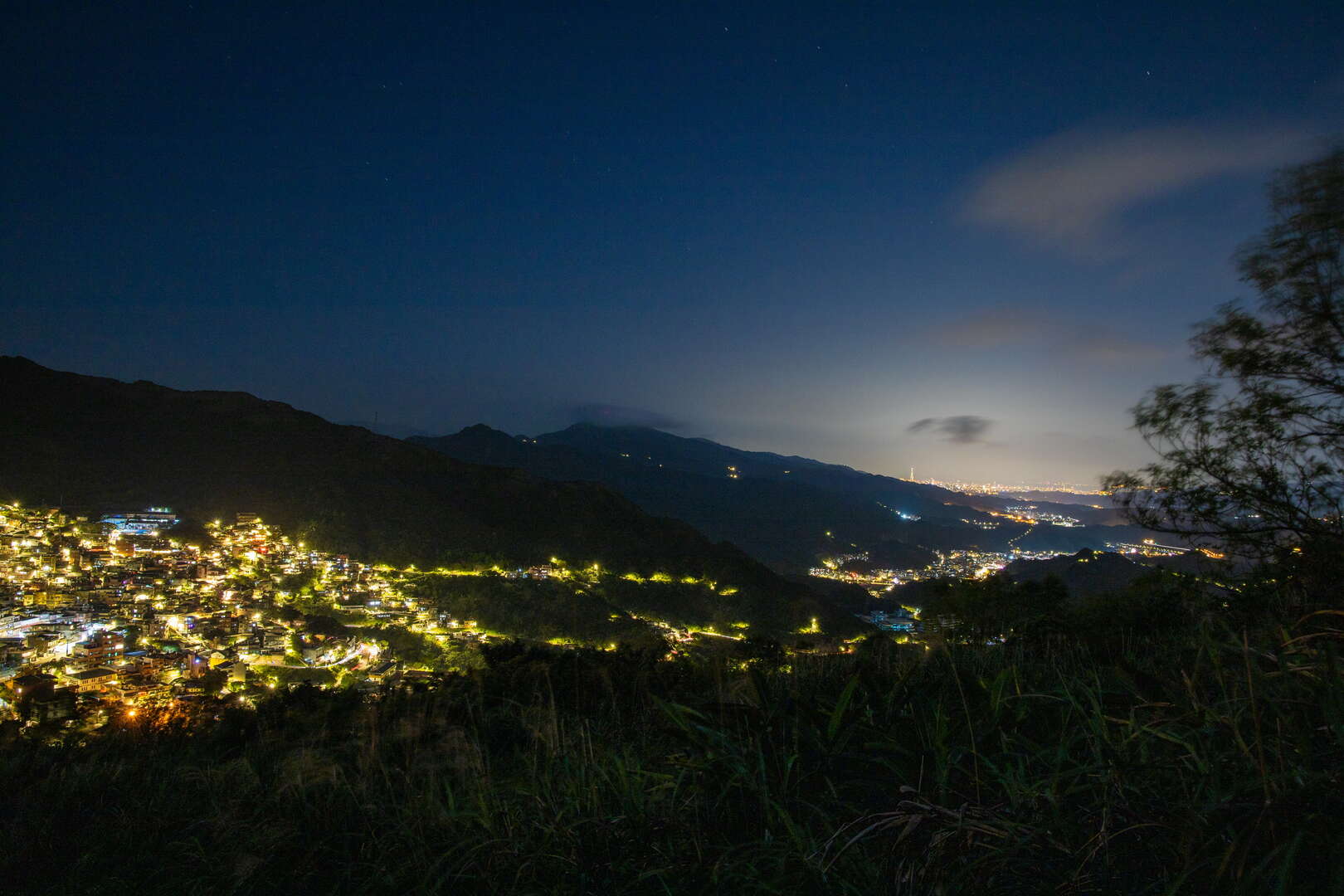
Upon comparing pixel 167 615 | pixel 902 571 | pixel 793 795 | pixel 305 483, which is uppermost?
pixel 793 795

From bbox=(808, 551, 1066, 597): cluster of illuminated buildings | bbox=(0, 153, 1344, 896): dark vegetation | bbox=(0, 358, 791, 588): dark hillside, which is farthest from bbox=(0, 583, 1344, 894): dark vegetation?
bbox=(808, 551, 1066, 597): cluster of illuminated buildings

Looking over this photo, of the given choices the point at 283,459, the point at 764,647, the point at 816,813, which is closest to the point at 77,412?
the point at 283,459

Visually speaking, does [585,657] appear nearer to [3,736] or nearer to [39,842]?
[39,842]

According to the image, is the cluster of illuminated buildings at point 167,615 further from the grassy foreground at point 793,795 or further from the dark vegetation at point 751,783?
the grassy foreground at point 793,795

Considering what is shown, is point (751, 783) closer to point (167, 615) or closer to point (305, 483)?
point (167, 615)

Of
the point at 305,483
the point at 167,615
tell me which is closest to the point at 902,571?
the point at 305,483

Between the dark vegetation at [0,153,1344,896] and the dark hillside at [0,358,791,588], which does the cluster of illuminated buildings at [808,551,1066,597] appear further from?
the dark vegetation at [0,153,1344,896]

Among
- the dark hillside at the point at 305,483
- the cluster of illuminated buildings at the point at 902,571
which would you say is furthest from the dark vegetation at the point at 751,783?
the cluster of illuminated buildings at the point at 902,571

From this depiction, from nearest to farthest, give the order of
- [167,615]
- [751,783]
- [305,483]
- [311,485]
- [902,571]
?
1. [751,783]
2. [167,615]
3. [311,485]
4. [305,483]
5. [902,571]

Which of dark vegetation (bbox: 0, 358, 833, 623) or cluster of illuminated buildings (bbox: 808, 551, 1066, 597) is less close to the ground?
dark vegetation (bbox: 0, 358, 833, 623)
